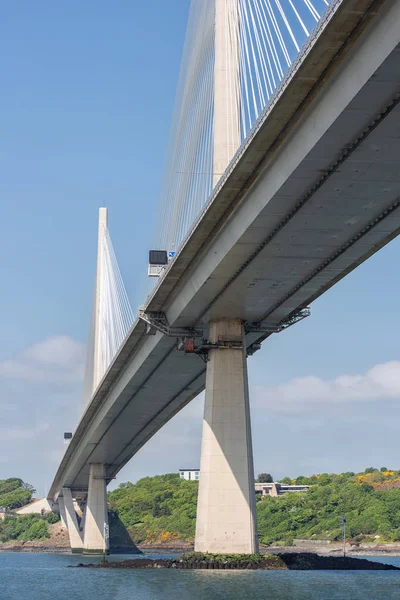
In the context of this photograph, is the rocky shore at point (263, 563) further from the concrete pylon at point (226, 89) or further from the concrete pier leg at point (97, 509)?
the concrete pier leg at point (97, 509)

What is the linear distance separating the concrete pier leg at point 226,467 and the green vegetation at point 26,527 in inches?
4739

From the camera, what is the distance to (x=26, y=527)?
174625 millimetres

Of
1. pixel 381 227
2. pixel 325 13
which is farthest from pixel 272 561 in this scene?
pixel 325 13

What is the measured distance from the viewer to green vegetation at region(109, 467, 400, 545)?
133000mm

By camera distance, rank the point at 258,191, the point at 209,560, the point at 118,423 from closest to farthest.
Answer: the point at 258,191
the point at 209,560
the point at 118,423

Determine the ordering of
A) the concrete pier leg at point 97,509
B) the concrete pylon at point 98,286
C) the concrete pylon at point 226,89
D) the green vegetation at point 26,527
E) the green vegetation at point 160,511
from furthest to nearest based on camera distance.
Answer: the green vegetation at point 26,527, the green vegetation at point 160,511, the concrete pier leg at point 97,509, the concrete pylon at point 98,286, the concrete pylon at point 226,89

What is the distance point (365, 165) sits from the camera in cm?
3116

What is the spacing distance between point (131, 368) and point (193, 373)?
13.9 feet

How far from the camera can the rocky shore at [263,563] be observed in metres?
45.6

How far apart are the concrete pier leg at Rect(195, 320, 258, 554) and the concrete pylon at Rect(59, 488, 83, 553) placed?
249 feet

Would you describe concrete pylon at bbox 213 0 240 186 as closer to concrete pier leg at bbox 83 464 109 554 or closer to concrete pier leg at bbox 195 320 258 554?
concrete pier leg at bbox 195 320 258 554

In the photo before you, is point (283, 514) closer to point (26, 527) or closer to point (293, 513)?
point (293, 513)

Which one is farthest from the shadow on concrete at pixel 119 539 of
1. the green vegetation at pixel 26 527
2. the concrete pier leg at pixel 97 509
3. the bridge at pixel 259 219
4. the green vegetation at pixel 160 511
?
the bridge at pixel 259 219

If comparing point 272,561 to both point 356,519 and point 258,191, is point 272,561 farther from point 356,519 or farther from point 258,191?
point 356,519
